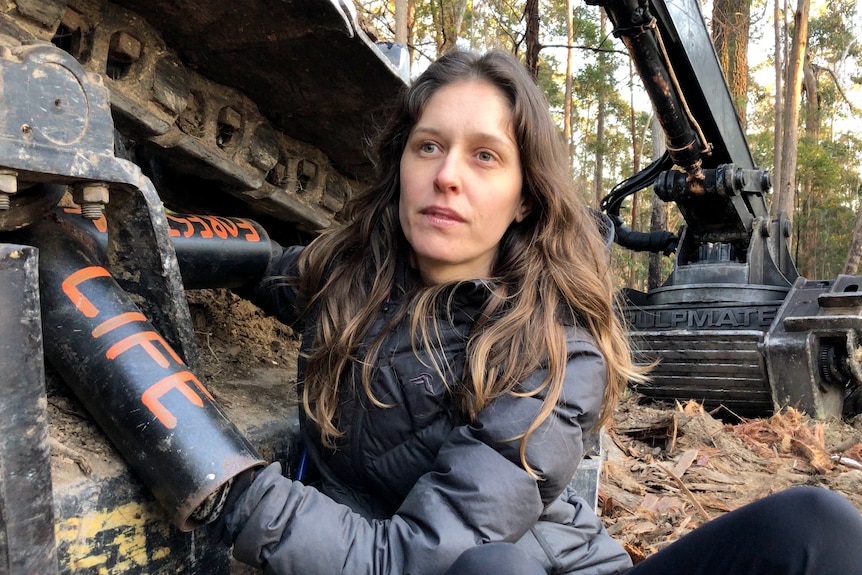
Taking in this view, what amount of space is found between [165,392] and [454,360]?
601mm

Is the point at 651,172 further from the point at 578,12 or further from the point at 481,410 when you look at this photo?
the point at 578,12

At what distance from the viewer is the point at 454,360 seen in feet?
5.32

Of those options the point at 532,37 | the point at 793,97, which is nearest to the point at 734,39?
the point at 793,97

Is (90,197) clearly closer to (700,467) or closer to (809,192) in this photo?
(700,467)

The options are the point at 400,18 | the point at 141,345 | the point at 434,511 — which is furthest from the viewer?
the point at 400,18

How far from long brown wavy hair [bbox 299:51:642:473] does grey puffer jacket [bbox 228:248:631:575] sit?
0.04m

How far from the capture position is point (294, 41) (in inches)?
87.3

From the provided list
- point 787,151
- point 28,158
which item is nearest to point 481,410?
point 28,158

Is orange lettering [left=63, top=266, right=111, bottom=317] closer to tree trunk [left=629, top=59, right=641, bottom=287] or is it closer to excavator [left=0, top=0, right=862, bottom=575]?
excavator [left=0, top=0, right=862, bottom=575]

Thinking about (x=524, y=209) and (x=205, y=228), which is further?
(x=205, y=228)

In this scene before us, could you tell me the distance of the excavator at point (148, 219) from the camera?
1.16 meters

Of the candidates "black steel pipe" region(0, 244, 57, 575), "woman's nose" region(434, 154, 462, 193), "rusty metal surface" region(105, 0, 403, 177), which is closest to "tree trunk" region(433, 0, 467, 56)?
"rusty metal surface" region(105, 0, 403, 177)

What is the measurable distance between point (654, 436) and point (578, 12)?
17.9 metres

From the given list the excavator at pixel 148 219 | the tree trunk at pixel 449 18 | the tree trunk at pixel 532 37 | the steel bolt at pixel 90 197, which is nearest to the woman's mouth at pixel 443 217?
the excavator at pixel 148 219
